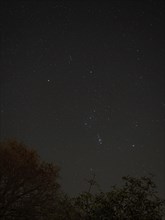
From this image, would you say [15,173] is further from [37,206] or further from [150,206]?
[150,206]

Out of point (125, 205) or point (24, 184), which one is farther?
point (24, 184)

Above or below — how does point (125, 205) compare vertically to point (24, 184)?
below

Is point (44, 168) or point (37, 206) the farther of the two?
point (44, 168)

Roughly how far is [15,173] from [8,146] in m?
2.78

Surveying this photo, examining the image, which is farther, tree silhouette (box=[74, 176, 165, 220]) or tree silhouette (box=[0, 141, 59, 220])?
tree silhouette (box=[0, 141, 59, 220])

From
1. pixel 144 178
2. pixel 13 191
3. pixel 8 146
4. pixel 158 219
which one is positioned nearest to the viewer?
pixel 158 219

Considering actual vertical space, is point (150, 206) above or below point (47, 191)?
below

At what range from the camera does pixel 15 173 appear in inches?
1220

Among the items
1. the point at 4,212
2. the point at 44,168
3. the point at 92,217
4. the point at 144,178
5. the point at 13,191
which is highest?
the point at 44,168

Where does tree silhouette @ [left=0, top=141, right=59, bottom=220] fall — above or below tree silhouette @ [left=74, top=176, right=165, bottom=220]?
above

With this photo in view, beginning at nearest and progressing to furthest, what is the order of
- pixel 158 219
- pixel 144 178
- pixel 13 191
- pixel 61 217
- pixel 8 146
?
pixel 158 219 < pixel 144 178 < pixel 61 217 < pixel 13 191 < pixel 8 146

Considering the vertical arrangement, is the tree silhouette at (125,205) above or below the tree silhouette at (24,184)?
below

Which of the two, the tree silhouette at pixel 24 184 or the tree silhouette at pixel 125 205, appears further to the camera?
the tree silhouette at pixel 24 184

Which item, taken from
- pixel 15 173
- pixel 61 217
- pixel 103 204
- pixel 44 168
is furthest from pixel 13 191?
pixel 103 204
